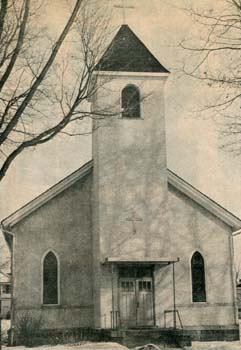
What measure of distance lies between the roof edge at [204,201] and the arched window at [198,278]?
168 centimetres

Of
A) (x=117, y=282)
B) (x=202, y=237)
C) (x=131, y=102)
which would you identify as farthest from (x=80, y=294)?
(x=131, y=102)

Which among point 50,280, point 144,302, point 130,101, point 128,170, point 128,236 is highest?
point 130,101

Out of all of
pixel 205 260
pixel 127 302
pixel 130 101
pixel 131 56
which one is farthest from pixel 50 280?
pixel 131 56

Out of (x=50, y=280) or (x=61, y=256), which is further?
(x=61, y=256)

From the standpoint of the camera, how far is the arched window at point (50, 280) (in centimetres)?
2319

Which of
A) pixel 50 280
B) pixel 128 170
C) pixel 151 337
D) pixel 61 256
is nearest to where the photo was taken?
Result: pixel 151 337

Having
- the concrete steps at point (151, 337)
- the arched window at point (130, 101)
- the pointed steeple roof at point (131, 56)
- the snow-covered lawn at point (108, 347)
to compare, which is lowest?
the snow-covered lawn at point (108, 347)

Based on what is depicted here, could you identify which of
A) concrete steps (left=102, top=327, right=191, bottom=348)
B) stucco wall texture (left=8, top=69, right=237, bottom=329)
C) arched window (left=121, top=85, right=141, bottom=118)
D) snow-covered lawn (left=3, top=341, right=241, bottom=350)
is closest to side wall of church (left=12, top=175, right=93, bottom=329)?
stucco wall texture (left=8, top=69, right=237, bottom=329)

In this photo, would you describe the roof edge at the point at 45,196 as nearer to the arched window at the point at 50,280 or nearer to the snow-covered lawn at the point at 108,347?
the arched window at the point at 50,280

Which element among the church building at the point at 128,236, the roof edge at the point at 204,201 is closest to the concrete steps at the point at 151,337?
the church building at the point at 128,236

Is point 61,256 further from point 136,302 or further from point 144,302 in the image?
point 144,302

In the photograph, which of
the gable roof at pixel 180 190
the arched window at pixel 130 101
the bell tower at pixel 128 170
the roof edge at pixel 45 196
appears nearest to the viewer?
the bell tower at pixel 128 170

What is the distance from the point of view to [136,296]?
22688 mm

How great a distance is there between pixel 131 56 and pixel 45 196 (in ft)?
19.8
